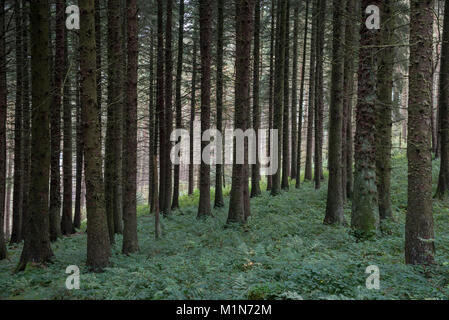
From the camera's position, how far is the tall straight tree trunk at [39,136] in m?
8.71

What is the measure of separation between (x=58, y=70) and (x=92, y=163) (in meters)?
5.99

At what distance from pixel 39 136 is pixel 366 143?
30.2ft

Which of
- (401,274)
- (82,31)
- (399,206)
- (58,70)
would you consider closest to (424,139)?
(401,274)

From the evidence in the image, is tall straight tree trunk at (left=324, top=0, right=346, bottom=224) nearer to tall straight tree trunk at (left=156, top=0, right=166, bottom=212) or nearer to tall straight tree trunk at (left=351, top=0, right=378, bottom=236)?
tall straight tree trunk at (left=351, top=0, right=378, bottom=236)

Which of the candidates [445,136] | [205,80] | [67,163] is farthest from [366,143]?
[67,163]

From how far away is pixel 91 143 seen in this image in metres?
8.11

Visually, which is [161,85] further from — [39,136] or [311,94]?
[311,94]

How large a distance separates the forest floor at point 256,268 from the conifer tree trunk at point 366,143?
1.86 ft

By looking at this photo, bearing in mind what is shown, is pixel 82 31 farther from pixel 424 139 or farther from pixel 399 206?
pixel 399 206

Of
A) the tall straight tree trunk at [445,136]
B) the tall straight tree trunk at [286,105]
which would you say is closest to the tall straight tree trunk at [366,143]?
the tall straight tree trunk at [445,136]

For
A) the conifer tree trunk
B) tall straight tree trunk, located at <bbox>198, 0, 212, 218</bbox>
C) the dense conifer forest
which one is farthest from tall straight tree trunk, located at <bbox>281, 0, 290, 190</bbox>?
the conifer tree trunk

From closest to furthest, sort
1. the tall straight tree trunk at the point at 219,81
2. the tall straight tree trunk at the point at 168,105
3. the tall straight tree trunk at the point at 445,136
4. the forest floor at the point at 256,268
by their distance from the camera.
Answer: the forest floor at the point at 256,268
the tall straight tree trunk at the point at 445,136
the tall straight tree trunk at the point at 219,81
the tall straight tree trunk at the point at 168,105

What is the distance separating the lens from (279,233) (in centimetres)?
1154

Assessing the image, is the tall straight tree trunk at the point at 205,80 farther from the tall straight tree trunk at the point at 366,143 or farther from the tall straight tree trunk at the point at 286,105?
the tall straight tree trunk at the point at 366,143
